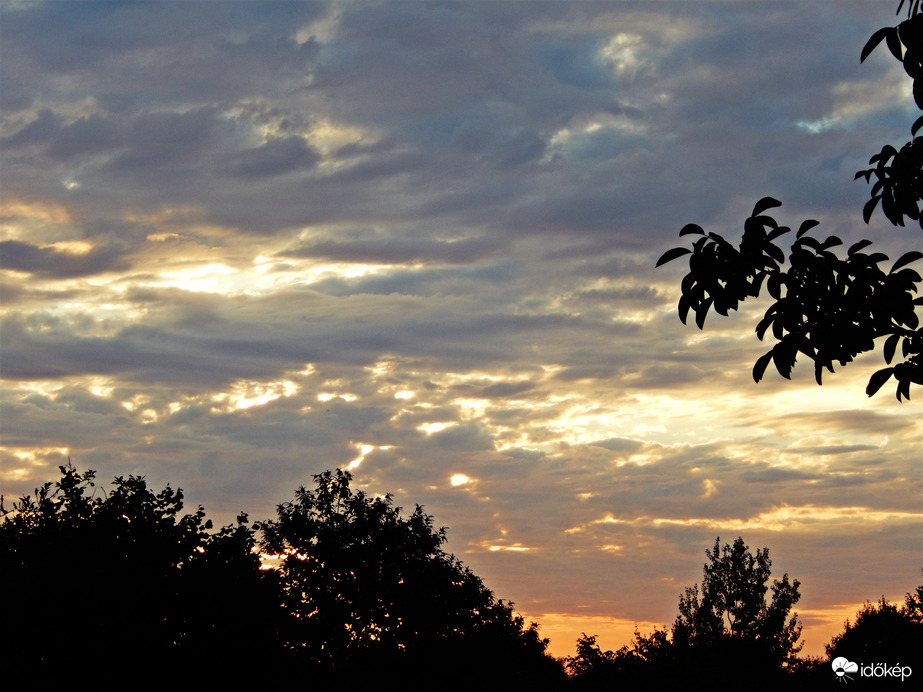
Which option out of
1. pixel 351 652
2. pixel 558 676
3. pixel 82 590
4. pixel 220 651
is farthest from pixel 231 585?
pixel 558 676

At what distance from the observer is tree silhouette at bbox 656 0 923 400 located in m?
5.75

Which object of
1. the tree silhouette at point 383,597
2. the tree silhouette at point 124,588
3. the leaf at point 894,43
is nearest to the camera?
the leaf at point 894,43

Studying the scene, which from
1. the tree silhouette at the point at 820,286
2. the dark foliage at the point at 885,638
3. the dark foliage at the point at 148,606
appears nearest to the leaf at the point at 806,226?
the tree silhouette at the point at 820,286

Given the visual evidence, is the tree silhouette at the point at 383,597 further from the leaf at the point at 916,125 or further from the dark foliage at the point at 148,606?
the leaf at the point at 916,125

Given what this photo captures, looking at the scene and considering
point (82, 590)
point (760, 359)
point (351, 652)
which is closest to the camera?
point (760, 359)

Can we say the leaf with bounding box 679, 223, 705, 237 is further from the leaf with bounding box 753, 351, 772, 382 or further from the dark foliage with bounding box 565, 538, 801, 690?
the dark foliage with bounding box 565, 538, 801, 690

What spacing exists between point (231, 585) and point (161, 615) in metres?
3.31

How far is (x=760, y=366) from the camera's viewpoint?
571 cm

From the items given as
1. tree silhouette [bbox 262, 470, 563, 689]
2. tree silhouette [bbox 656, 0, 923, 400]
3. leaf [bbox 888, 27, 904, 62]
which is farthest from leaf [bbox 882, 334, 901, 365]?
tree silhouette [bbox 262, 470, 563, 689]

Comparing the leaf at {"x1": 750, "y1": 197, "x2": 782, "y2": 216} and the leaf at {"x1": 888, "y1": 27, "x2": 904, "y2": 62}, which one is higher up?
the leaf at {"x1": 888, "y1": 27, "x2": 904, "y2": 62}

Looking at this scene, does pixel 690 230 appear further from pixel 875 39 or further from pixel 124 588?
pixel 124 588

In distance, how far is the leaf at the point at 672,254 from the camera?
18.9 feet

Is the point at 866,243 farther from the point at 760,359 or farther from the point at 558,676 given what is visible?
the point at 558,676

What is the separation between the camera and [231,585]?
37.0 metres
